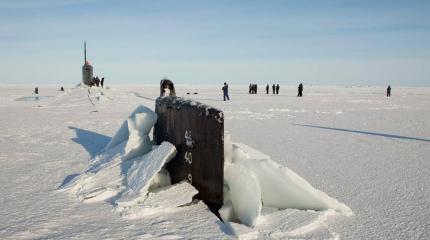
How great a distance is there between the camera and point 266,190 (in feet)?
13.8

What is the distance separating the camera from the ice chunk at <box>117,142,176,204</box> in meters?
4.30

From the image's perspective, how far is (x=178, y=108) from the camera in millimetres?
5168

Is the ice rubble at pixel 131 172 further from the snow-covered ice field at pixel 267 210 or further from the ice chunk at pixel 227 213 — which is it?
the ice chunk at pixel 227 213

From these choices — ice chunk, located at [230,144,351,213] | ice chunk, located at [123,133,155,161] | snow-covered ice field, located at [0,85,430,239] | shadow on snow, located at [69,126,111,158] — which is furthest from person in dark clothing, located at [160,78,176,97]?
ice chunk, located at [230,144,351,213]

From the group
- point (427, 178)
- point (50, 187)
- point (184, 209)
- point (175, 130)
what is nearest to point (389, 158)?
point (427, 178)

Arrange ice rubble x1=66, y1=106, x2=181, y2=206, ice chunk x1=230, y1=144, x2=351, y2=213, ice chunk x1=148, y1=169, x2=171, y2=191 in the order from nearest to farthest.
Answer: ice chunk x1=230, y1=144, x2=351, y2=213 < ice rubble x1=66, y1=106, x2=181, y2=206 < ice chunk x1=148, y1=169, x2=171, y2=191

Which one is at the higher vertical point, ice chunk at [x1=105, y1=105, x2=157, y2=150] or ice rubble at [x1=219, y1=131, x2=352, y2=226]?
ice chunk at [x1=105, y1=105, x2=157, y2=150]

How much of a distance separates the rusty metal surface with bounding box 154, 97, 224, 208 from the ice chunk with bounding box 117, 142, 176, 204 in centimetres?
20

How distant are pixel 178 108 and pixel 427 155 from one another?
5232 mm

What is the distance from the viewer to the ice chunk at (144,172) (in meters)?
4.30

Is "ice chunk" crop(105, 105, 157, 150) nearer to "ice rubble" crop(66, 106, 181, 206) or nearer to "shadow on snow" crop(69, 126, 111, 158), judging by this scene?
"ice rubble" crop(66, 106, 181, 206)

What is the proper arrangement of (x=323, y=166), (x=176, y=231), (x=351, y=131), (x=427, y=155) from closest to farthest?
(x=176, y=231) → (x=323, y=166) → (x=427, y=155) → (x=351, y=131)

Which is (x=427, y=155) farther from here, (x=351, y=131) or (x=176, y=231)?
(x=176, y=231)

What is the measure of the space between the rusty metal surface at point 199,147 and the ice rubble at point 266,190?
0.19 meters
